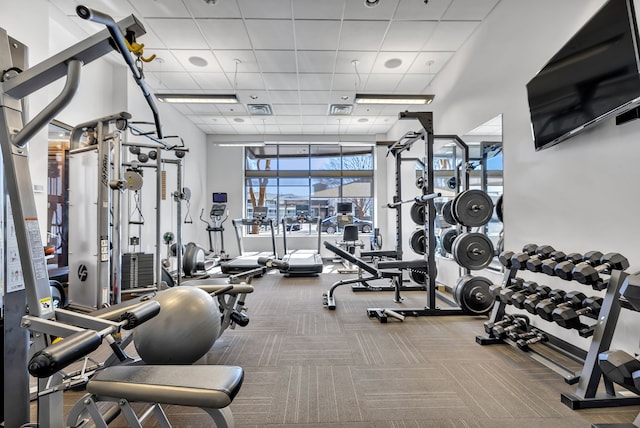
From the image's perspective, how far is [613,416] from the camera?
1.81 meters

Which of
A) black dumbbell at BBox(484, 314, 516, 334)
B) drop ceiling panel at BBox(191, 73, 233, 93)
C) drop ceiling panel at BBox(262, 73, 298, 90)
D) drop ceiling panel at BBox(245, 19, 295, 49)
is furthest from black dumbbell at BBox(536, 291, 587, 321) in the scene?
drop ceiling panel at BBox(191, 73, 233, 93)

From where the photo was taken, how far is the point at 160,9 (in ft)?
11.5

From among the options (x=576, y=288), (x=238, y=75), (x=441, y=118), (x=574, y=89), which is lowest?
(x=576, y=288)

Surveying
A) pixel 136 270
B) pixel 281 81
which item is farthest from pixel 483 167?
pixel 136 270

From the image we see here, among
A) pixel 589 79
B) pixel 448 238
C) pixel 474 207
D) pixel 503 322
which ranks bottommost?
pixel 503 322

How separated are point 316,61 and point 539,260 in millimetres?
3973

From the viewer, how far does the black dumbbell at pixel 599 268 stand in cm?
191

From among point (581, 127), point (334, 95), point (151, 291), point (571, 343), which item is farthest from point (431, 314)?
point (334, 95)

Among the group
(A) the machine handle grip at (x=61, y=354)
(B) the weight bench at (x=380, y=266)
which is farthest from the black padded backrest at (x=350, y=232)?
(A) the machine handle grip at (x=61, y=354)

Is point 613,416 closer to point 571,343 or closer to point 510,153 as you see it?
point 571,343

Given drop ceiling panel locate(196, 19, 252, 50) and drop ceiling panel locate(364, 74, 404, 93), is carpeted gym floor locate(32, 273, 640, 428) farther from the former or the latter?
drop ceiling panel locate(364, 74, 404, 93)

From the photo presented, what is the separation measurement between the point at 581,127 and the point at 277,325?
3.25m

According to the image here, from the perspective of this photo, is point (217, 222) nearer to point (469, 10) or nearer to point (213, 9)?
point (213, 9)

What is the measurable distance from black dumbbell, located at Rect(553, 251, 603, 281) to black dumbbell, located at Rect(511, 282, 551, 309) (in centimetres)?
27
